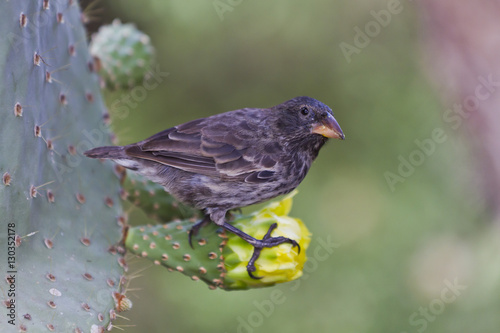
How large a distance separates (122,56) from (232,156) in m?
0.98

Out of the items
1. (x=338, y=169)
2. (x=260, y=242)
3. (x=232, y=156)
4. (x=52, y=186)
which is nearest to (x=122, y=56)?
(x=232, y=156)

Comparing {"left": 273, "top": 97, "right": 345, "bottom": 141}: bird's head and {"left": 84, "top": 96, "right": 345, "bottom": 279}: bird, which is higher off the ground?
{"left": 273, "top": 97, "right": 345, "bottom": 141}: bird's head

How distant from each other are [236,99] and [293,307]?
2114 millimetres

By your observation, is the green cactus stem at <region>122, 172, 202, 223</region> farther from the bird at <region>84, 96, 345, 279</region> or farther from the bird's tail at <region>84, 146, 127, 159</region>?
the bird's tail at <region>84, 146, 127, 159</region>

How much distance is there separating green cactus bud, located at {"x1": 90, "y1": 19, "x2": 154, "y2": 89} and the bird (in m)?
0.70

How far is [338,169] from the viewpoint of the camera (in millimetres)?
5316

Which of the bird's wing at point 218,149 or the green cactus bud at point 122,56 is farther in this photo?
the green cactus bud at point 122,56

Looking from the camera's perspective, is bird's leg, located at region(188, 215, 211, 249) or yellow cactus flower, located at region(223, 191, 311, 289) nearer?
yellow cactus flower, located at region(223, 191, 311, 289)

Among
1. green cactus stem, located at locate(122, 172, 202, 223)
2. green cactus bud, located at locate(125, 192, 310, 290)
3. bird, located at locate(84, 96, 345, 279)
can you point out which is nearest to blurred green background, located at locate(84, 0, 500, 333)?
green cactus stem, located at locate(122, 172, 202, 223)

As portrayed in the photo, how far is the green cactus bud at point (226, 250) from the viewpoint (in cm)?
214

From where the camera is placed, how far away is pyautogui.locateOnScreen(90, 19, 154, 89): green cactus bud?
305 cm

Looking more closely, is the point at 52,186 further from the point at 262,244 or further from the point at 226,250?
the point at 262,244

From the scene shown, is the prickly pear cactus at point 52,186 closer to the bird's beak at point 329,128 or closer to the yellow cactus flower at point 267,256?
the yellow cactus flower at point 267,256

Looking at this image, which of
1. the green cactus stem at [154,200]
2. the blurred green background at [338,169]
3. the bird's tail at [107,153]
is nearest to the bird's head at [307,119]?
the green cactus stem at [154,200]
